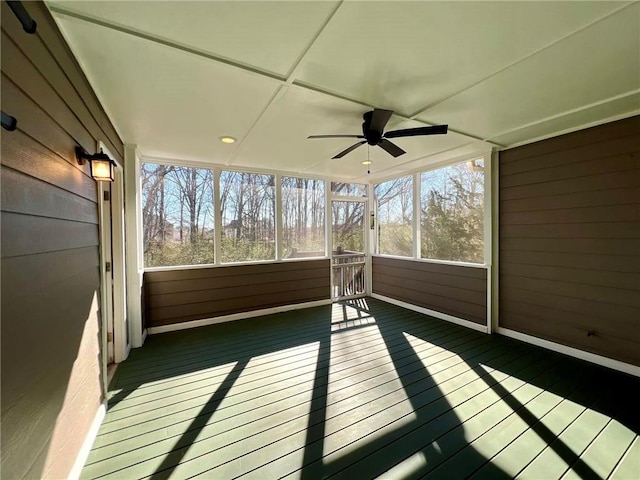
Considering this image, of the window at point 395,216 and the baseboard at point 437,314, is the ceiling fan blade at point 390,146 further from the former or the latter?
the baseboard at point 437,314

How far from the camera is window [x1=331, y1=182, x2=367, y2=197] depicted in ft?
18.1

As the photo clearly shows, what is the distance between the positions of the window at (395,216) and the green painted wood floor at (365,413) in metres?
2.16

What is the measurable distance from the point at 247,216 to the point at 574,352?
466 centimetres

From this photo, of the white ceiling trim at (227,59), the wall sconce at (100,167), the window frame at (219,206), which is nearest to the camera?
the white ceiling trim at (227,59)

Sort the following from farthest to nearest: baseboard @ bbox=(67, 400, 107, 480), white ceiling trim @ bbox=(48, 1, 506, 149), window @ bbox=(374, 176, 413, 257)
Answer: window @ bbox=(374, 176, 413, 257), baseboard @ bbox=(67, 400, 107, 480), white ceiling trim @ bbox=(48, 1, 506, 149)

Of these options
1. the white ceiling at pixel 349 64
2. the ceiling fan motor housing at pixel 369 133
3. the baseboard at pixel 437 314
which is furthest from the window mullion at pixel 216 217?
the baseboard at pixel 437 314

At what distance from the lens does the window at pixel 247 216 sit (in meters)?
4.42

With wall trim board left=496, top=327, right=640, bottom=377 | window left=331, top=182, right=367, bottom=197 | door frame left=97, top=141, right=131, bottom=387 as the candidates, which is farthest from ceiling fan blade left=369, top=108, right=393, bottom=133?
wall trim board left=496, top=327, right=640, bottom=377

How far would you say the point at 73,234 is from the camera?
1650 mm

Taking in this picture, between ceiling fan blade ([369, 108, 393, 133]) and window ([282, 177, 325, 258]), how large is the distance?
2585 millimetres

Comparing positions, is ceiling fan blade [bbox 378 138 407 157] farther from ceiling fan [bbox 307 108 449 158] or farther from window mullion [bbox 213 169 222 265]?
window mullion [bbox 213 169 222 265]

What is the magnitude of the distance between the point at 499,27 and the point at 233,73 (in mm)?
1688

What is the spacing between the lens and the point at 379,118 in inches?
99.0

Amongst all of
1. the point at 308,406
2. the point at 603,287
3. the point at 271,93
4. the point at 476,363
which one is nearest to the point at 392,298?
the point at 476,363
